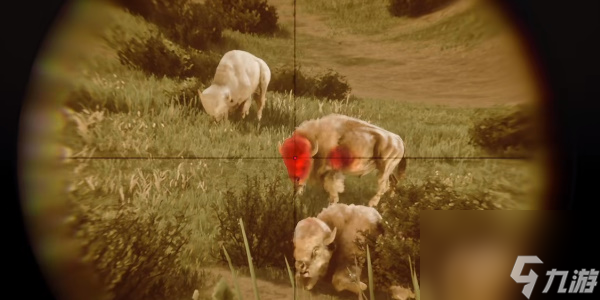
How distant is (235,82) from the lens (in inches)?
113

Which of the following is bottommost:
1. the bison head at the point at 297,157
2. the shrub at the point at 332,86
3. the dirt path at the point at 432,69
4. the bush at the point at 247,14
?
the bison head at the point at 297,157

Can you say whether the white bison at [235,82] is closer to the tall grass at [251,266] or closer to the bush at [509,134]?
the tall grass at [251,266]

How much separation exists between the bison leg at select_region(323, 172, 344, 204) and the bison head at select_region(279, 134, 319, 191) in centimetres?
11

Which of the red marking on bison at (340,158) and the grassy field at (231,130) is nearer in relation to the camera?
the grassy field at (231,130)

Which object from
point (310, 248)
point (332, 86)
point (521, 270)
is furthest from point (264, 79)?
point (521, 270)

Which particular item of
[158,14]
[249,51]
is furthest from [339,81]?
[158,14]

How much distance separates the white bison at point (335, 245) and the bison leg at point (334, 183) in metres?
0.07

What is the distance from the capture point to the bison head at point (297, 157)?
114 inches

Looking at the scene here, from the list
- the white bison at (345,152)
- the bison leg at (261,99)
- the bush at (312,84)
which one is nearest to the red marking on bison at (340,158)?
the white bison at (345,152)

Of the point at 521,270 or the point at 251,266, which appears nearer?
the point at 251,266

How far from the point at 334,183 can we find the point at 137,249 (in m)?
1.02

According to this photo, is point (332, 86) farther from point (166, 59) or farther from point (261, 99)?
point (166, 59)

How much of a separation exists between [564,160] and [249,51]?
1.70 m

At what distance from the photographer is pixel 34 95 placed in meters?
2.76
